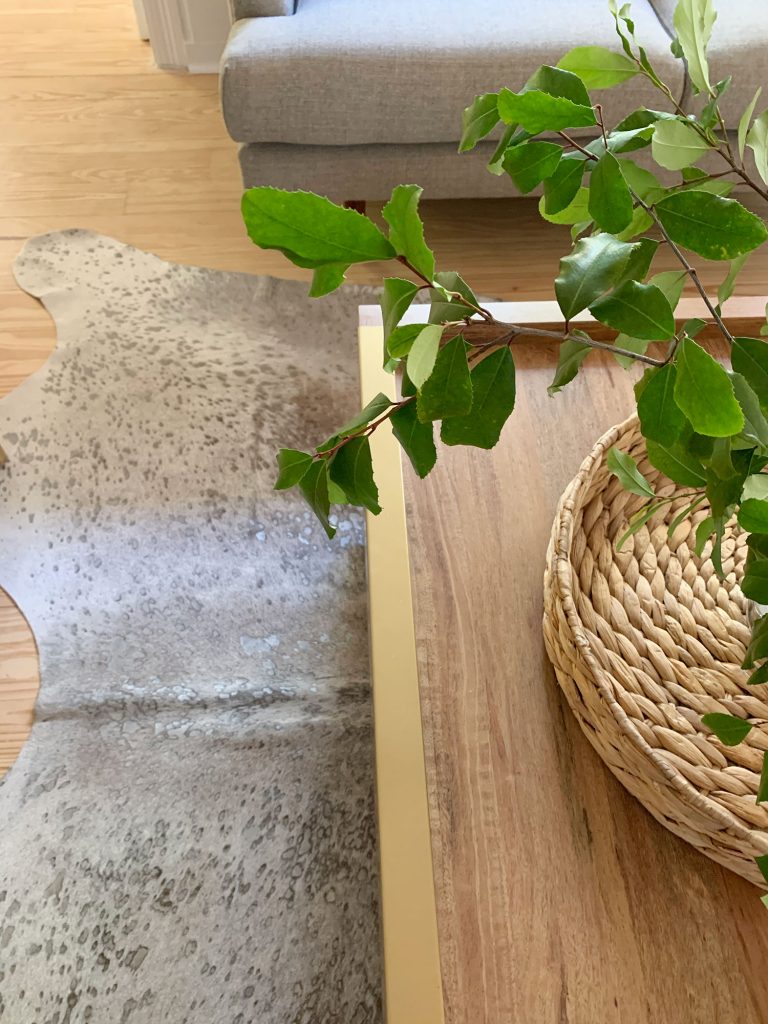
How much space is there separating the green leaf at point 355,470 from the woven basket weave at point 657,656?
0.97 feet

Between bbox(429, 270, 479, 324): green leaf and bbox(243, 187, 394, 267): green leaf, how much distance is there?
0.18 ft

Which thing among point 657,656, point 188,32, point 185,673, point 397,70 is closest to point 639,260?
point 657,656

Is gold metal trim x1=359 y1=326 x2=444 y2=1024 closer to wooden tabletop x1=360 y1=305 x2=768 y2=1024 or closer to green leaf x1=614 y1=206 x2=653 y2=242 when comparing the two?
wooden tabletop x1=360 y1=305 x2=768 y2=1024

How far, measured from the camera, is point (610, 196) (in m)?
0.41

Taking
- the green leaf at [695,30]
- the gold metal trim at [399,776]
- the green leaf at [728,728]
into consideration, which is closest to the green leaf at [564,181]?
the green leaf at [695,30]

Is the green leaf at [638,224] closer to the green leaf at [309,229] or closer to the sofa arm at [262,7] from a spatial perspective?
the green leaf at [309,229]

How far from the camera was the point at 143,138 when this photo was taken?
7.72 feet

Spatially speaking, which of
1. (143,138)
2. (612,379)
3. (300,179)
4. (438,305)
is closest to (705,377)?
(438,305)

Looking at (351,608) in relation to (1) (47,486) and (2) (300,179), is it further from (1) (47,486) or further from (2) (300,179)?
(2) (300,179)

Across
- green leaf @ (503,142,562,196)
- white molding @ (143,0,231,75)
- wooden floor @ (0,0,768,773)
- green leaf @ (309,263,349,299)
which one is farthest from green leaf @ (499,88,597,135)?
white molding @ (143,0,231,75)

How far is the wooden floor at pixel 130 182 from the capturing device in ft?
6.57

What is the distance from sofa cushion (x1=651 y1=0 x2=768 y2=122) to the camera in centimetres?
166

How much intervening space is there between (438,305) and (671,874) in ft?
1.71

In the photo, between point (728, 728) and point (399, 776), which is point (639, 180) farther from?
point (399, 776)
